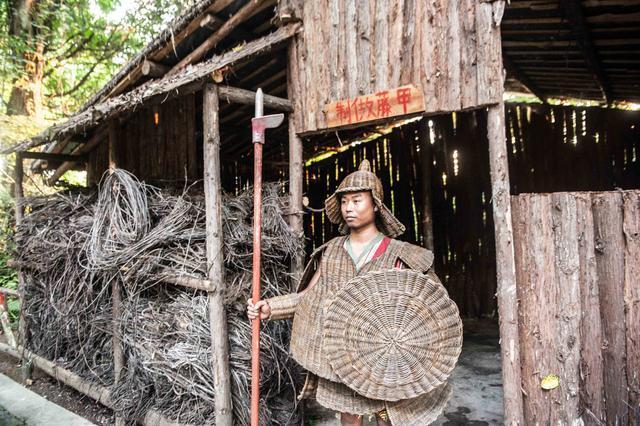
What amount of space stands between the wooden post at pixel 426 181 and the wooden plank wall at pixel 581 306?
9.90 feet

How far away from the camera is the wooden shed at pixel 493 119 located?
2619 millimetres

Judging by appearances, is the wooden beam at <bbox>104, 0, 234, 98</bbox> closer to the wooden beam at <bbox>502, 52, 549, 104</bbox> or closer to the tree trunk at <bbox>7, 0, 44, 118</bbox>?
the wooden beam at <bbox>502, 52, 549, 104</bbox>

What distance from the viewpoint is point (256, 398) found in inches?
99.3

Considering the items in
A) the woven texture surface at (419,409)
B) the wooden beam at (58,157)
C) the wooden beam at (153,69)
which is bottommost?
the woven texture surface at (419,409)

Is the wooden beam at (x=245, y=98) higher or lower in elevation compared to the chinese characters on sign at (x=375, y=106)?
higher

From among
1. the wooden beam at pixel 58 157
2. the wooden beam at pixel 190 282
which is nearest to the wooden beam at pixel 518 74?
the wooden beam at pixel 190 282

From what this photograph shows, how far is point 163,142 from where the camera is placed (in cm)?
515

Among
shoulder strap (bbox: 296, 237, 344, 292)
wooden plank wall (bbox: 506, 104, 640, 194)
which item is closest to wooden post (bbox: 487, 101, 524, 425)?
shoulder strap (bbox: 296, 237, 344, 292)

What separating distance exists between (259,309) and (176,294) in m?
1.31

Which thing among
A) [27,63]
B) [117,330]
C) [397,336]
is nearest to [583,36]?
[397,336]

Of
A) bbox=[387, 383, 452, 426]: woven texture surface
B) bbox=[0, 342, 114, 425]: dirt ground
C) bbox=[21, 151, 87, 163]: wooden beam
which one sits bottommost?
bbox=[0, 342, 114, 425]: dirt ground

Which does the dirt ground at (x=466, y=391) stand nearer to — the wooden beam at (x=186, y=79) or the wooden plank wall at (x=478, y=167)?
the wooden plank wall at (x=478, y=167)

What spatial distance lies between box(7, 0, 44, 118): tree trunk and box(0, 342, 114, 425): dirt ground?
6.46m

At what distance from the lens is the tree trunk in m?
9.58
